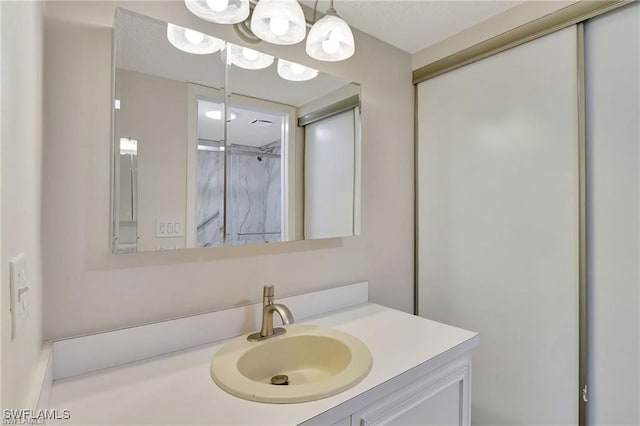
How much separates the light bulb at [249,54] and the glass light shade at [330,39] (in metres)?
0.21

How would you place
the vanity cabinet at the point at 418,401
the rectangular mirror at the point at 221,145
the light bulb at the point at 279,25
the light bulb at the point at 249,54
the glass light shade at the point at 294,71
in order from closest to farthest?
the vanity cabinet at the point at 418,401
the rectangular mirror at the point at 221,145
the light bulb at the point at 279,25
the light bulb at the point at 249,54
the glass light shade at the point at 294,71

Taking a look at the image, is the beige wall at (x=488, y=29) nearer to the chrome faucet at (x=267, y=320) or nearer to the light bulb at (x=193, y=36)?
the light bulb at (x=193, y=36)

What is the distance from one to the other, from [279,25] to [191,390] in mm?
1169

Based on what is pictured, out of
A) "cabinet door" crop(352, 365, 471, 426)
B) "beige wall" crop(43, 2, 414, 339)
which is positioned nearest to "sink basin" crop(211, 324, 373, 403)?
"cabinet door" crop(352, 365, 471, 426)

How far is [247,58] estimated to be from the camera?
1192mm

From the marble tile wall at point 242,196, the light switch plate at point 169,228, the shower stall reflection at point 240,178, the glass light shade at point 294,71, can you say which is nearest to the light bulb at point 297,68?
the glass light shade at point 294,71

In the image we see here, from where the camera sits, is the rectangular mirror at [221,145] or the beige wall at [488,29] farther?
the beige wall at [488,29]

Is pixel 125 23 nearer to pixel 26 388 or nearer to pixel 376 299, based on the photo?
pixel 26 388

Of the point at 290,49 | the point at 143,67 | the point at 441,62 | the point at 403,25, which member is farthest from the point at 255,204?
the point at 441,62

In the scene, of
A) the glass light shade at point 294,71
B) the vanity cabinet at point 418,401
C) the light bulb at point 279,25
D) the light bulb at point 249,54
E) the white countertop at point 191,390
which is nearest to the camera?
the white countertop at point 191,390

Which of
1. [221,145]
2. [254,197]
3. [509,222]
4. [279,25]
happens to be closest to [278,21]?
[279,25]

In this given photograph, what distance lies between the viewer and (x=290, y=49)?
1333mm

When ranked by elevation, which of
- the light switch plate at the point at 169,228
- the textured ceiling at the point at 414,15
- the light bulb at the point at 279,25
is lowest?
the light switch plate at the point at 169,228

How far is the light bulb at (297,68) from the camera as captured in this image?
4.30 ft
